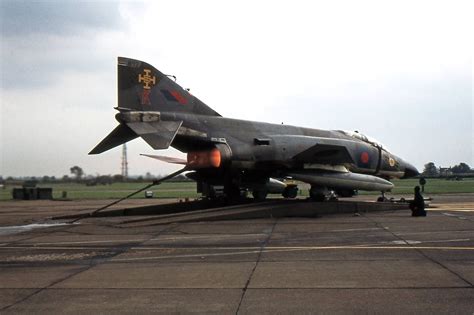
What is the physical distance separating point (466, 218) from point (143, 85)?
37.4ft

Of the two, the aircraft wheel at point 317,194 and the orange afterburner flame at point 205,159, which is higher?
the orange afterburner flame at point 205,159

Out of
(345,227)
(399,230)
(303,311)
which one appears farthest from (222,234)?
(303,311)

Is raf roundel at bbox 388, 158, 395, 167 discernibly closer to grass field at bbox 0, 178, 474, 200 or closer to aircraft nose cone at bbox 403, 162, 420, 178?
aircraft nose cone at bbox 403, 162, 420, 178

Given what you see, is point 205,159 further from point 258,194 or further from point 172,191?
point 172,191

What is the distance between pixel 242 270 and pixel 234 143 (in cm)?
1101

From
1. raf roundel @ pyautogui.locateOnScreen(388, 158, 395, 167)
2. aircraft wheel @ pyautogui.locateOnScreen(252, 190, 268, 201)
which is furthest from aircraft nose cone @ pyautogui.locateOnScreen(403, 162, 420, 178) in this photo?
aircraft wheel @ pyautogui.locateOnScreen(252, 190, 268, 201)

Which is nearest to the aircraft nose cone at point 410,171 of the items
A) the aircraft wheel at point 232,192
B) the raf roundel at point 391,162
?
the raf roundel at point 391,162

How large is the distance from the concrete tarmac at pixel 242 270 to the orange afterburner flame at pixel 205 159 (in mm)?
4711

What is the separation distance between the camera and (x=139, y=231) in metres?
12.8

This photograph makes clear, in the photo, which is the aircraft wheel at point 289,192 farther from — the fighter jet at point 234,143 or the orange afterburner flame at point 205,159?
the orange afterburner flame at point 205,159

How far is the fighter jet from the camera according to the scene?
53.0 feet

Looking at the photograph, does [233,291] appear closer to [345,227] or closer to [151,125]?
[345,227]

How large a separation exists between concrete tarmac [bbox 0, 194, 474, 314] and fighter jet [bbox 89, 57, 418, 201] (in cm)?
483

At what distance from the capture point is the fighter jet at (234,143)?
53.0 ft
